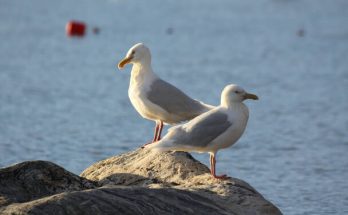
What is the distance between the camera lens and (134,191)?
860cm

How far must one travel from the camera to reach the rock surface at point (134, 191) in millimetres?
8172

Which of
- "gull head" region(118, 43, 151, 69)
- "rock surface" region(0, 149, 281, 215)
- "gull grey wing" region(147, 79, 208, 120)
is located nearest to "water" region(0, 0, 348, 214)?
"gull grey wing" region(147, 79, 208, 120)

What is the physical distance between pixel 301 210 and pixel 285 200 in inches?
25.0

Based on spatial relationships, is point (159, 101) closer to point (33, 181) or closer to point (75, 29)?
point (33, 181)

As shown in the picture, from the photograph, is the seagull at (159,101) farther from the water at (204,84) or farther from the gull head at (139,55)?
the water at (204,84)

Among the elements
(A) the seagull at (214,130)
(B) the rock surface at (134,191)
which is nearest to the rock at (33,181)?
(B) the rock surface at (134,191)

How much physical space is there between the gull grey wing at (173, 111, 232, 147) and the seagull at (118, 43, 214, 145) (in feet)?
4.56

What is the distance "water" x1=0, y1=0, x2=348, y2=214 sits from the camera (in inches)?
617

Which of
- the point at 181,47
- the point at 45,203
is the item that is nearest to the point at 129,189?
the point at 45,203

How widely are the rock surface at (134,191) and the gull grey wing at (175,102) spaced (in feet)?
3.01

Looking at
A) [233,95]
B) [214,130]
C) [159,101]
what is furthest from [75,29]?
[214,130]

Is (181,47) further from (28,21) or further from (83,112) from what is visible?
(83,112)

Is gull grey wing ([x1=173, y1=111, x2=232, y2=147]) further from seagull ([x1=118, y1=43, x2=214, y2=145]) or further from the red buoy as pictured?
the red buoy

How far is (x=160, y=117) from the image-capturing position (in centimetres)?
1155
